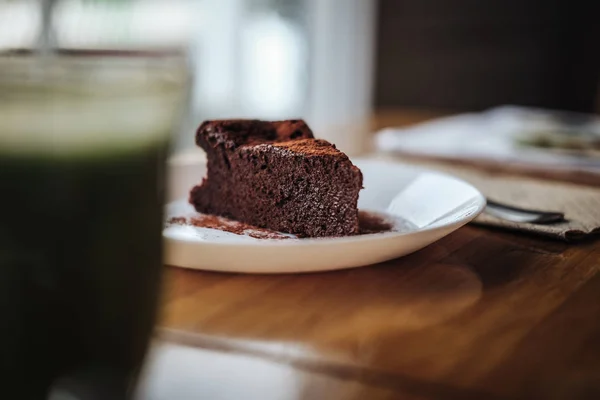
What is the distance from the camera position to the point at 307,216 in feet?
2.92

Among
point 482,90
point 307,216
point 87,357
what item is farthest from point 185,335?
point 482,90

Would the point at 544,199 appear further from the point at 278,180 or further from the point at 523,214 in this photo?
the point at 278,180

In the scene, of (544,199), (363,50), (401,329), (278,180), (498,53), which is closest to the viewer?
(401,329)

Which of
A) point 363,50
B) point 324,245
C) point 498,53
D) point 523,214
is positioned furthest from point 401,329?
point 363,50

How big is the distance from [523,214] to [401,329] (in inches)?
18.0

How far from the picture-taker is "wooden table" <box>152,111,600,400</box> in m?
0.52

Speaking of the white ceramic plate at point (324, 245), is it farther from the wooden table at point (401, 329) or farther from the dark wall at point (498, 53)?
the dark wall at point (498, 53)

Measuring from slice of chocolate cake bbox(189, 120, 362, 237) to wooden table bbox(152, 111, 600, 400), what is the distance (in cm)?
12

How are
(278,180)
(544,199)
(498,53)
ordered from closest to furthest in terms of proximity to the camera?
(278,180) → (544,199) → (498,53)

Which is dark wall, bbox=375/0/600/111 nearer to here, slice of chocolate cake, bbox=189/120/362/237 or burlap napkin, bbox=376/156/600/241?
burlap napkin, bbox=376/156/600/241

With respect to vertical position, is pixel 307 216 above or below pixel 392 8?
below

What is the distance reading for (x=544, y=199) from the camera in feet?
3.77

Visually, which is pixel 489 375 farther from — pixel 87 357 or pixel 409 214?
pixel 409 214

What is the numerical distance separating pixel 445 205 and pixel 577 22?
10.5ft
